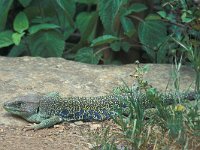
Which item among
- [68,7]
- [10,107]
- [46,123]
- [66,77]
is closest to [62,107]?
[46,123]

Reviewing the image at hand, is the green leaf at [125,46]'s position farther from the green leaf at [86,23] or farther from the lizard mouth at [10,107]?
the lizard mouth at [10,107]

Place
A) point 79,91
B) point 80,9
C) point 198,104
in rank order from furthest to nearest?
point 80,9 → point 79,91 → point 198,104

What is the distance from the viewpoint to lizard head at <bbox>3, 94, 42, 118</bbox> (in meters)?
5.42

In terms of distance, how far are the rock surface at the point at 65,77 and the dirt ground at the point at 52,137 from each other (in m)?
0.33

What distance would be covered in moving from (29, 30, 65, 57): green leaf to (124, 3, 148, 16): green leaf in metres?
0.82

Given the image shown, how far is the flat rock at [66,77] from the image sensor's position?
5.96 metres

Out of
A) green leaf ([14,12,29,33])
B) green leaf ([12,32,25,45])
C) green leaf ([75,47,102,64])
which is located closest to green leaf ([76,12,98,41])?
green leaf ([75,47,102,64])

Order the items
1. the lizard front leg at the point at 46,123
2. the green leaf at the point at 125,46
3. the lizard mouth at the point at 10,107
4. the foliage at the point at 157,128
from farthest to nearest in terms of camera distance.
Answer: the green leaf at the point at 125,46
the lizard mouth at the point at 10,107
the lizard front leg at the point at 46,123
the foliage at the point at 157,128

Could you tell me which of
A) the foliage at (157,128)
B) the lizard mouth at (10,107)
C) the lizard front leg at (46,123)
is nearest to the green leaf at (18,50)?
the lizard mouth at (10,107)

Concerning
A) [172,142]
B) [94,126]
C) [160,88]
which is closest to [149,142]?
[172,142]

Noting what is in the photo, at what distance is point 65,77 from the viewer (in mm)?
6266

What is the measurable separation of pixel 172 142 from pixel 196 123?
24 centimetres

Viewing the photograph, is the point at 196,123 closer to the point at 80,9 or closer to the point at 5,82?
the point at 5,82

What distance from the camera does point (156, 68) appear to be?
6.57m
